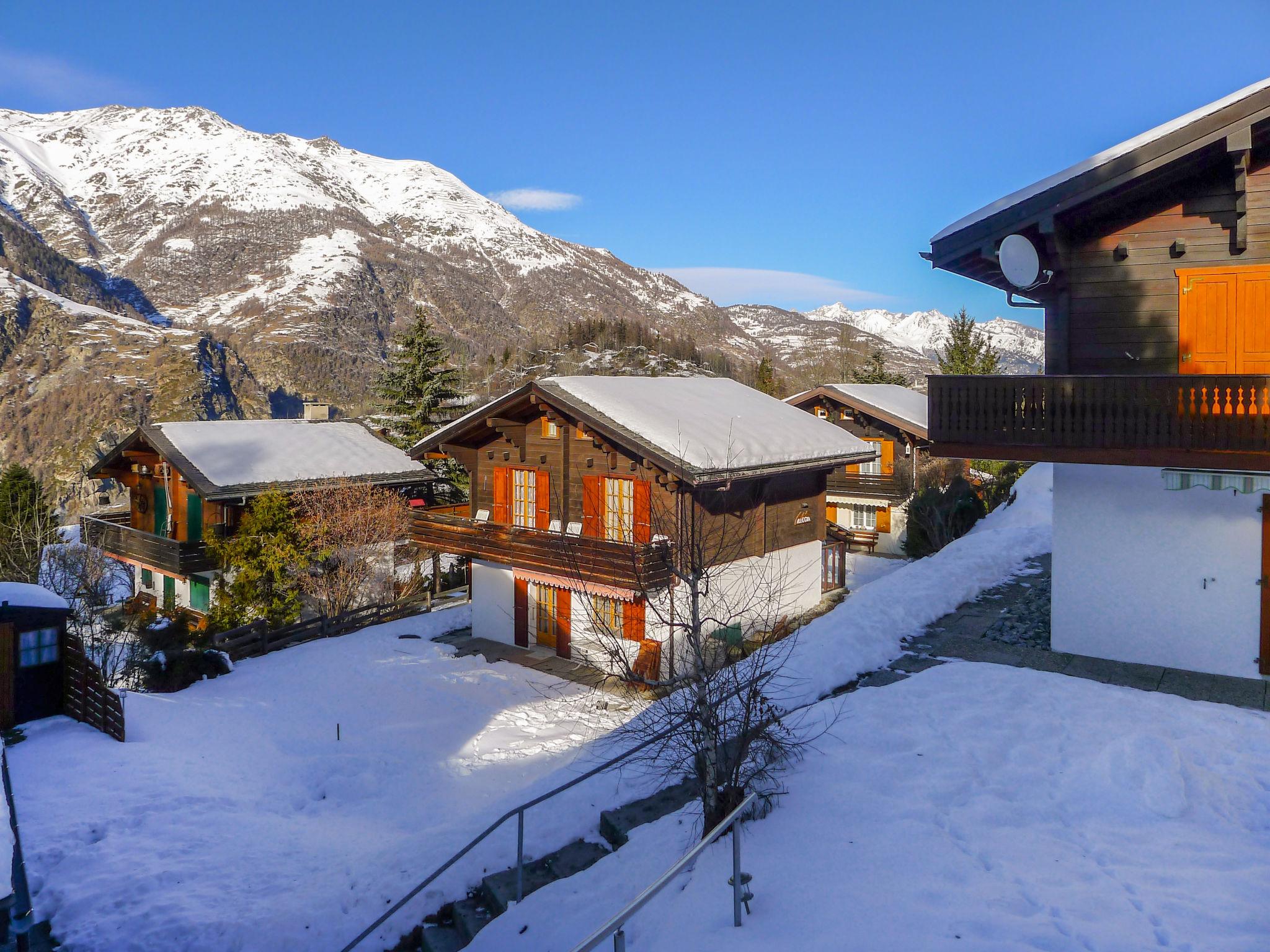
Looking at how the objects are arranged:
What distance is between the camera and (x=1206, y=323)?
1106 centimetres

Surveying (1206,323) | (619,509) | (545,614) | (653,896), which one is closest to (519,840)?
(653,896)

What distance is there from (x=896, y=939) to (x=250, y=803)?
1024cm

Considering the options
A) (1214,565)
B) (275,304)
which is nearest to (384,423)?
(1214,565)

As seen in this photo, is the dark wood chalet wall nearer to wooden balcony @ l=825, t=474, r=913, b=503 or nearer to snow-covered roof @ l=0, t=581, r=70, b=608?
snow-covered roof @ l=0, t=581, r=70, b=608

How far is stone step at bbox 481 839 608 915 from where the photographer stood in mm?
8258

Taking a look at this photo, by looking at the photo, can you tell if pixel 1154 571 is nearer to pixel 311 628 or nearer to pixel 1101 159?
pixel 1101 159

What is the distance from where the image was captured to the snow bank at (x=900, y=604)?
1199 cm

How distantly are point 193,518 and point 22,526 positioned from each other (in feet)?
41.8

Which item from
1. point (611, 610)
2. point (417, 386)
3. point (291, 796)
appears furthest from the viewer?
point (417, 386)

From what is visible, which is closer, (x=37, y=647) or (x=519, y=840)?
(x=519, y=840)

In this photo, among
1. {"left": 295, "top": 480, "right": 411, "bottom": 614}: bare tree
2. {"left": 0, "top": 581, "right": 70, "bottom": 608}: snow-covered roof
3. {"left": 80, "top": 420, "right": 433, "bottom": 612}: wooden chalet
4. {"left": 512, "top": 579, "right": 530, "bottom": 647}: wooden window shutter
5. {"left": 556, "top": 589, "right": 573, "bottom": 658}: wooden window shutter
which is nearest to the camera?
{"left": 0, "top": 581, "right": 70, "bottom": 608}: snow-covered roof

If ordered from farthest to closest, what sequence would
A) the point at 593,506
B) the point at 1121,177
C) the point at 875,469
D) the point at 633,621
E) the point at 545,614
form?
the point at 875,469
the point at 545,614
the point at 593,506
the point at 633,621
the point at 1121,177

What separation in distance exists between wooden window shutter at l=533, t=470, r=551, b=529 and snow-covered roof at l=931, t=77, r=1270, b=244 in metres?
11.0

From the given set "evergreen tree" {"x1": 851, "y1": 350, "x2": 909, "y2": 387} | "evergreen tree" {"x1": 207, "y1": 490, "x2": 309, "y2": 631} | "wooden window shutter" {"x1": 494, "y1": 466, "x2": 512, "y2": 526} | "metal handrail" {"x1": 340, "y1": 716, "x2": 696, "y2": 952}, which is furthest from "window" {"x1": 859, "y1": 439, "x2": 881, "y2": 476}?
"metal handrail" {"x1": 340, "y1": 716, "x2": 696, "y2": 952}
